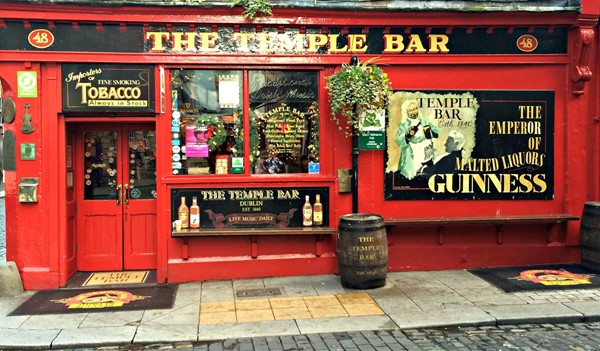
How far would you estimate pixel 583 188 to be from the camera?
862cm

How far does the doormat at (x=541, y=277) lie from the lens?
738 centimetres

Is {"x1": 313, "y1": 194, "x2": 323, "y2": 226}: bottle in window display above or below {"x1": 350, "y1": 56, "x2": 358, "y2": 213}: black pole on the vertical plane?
below

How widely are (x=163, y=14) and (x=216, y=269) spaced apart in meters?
3.87

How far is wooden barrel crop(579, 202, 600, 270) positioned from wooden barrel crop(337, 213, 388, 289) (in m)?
3.28

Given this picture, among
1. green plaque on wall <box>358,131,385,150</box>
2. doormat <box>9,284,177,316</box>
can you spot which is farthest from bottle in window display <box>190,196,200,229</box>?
green plaque on wall <box>358,131,385,150</box>

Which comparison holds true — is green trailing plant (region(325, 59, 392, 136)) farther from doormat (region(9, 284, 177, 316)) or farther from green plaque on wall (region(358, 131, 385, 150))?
doormat (region(9, 284, 177, 316))

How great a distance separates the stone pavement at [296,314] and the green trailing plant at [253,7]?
399 cm

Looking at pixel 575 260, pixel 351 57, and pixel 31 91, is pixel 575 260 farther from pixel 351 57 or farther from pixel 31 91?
pixel 31 91

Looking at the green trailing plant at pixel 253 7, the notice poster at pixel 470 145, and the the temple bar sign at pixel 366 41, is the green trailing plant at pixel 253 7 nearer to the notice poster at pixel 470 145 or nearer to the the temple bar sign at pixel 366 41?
the the temple bar sign at pixel 366 41

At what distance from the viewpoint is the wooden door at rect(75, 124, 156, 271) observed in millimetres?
8500

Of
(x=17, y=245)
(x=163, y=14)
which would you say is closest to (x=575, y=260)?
(x=163, y=14)

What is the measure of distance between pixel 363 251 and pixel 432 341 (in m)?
1.91

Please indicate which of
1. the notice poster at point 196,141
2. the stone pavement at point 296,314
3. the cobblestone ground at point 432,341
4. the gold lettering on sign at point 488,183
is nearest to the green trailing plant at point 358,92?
the gold lettering on sign at point 488,183

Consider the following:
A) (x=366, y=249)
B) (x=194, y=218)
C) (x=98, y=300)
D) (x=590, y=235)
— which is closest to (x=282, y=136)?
(x=194, y=218)
